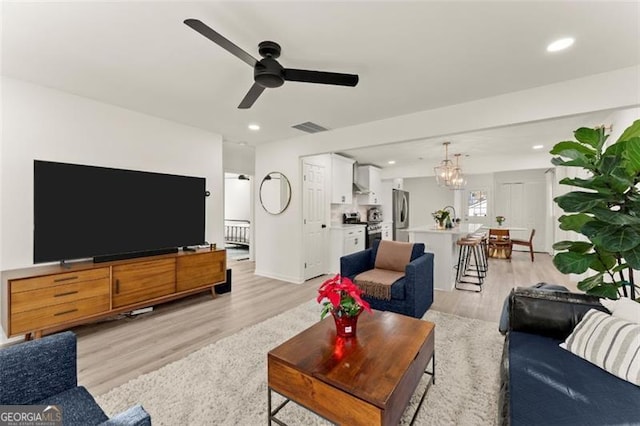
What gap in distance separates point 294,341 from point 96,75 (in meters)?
2.98

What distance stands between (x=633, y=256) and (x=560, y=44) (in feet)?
5.31

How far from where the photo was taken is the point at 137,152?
3602 millimetres

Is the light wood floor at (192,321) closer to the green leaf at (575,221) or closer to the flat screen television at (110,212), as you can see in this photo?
the flat screen television at (110,212)

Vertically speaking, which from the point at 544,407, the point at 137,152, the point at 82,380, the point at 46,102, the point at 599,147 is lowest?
the point at 82,380

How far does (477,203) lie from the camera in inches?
356

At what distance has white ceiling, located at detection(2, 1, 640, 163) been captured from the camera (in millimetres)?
1781

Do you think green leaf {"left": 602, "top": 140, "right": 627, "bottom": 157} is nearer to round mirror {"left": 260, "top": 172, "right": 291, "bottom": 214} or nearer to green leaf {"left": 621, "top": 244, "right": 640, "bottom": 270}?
green leaf {"left": 621, "top": 244, "right": 640, "bottom": 270}

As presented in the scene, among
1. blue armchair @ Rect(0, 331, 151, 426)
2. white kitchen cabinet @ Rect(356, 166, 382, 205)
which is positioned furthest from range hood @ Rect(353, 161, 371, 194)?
blue armchair @ Rect(0, 331, 151, 426)

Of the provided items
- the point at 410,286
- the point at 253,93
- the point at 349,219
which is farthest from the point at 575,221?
the point at 349,219

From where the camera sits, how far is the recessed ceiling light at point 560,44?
2.08 meters

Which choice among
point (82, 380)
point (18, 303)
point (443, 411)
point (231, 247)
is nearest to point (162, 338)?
point (82, 380)

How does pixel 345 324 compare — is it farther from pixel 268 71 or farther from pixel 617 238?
pixel 268 71

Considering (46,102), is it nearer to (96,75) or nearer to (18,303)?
(96,75)

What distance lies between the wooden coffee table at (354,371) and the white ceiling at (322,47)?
2098 mm
